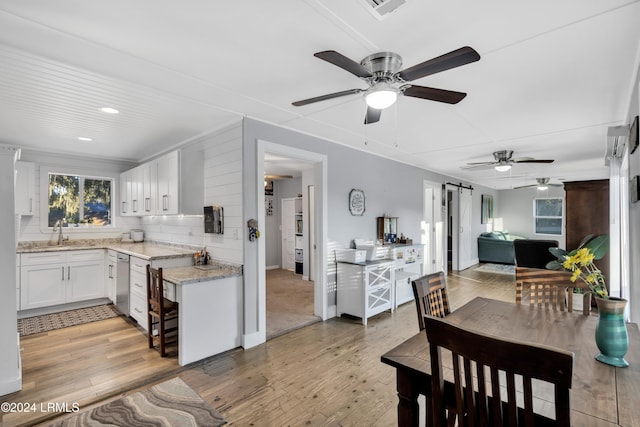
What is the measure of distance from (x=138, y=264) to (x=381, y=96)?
3.51m

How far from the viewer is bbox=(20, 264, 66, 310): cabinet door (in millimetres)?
4020

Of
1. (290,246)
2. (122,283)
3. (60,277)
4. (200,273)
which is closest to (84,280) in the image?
(60,277)

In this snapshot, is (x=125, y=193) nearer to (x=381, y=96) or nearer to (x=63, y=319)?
(x=63, y=319)

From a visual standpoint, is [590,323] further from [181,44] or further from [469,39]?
[181,44]

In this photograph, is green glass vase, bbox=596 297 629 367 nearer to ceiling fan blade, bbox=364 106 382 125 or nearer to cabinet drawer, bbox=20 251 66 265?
ceiling fan blade, bbox=364 106 382 125

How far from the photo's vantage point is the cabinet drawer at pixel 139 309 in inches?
141

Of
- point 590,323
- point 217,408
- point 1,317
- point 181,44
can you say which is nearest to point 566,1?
point 590,323

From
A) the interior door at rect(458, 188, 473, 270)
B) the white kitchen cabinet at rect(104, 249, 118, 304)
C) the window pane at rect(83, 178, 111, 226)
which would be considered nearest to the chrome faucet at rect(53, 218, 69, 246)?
the window pane at rect(83, 178, 111, 226)

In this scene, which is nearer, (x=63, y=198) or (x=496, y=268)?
(x=63, y=198)

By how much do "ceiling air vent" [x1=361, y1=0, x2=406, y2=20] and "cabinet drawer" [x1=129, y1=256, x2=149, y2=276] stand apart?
11.3 feet

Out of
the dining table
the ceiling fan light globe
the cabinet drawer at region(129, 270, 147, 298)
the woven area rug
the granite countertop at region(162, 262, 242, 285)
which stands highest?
the ceiling fan light globe

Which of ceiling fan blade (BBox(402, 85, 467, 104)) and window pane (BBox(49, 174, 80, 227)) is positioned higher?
ceiling fan blade (BBox(402, 85, 467, 104))

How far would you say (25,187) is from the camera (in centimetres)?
441

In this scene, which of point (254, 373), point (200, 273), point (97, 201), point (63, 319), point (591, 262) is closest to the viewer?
point (591, 262)
